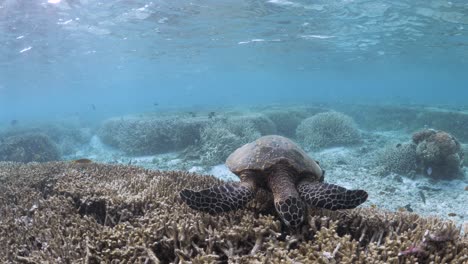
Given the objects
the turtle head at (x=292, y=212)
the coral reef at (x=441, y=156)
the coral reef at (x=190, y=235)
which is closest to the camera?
the coral reef at (x=190, y=235)

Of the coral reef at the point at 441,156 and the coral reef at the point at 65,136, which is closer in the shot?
the coral reef at the point at 441,156

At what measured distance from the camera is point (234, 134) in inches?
677

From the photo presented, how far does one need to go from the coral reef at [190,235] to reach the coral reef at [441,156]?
33.6 ft

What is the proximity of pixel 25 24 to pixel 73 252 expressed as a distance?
24.4m

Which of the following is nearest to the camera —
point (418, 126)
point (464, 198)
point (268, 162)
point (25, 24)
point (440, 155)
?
point (268, 162)

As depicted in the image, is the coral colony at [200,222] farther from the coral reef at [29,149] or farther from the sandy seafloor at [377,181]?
the coral reef at [29,149]

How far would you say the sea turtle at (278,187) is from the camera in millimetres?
3445

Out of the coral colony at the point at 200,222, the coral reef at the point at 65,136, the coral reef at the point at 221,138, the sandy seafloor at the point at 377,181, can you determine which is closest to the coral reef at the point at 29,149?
the coral reef at the point at 65,136

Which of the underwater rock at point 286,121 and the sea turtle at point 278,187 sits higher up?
the sea turtle at point 278,187

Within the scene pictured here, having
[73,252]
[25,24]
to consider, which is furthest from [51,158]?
[73,252]

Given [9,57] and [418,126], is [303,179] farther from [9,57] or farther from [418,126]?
[9,57]

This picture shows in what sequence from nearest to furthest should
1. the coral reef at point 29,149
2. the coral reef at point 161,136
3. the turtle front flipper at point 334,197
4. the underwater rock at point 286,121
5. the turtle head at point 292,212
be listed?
the turtle head at point 292,212, the turtle front flipper at point 334,197, the coral reef at point 161,136, the coral reef at point 29,149, the underwater rock at point 286,121

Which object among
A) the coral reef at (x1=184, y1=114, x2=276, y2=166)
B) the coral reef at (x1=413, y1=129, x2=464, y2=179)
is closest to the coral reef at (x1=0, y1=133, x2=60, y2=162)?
the coral reef at (x1=184, y1=114, x2=276, y2=166)

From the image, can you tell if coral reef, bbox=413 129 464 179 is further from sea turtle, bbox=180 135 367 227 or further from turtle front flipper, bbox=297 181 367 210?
turtle front flipper, bbox=297 181 367 210
